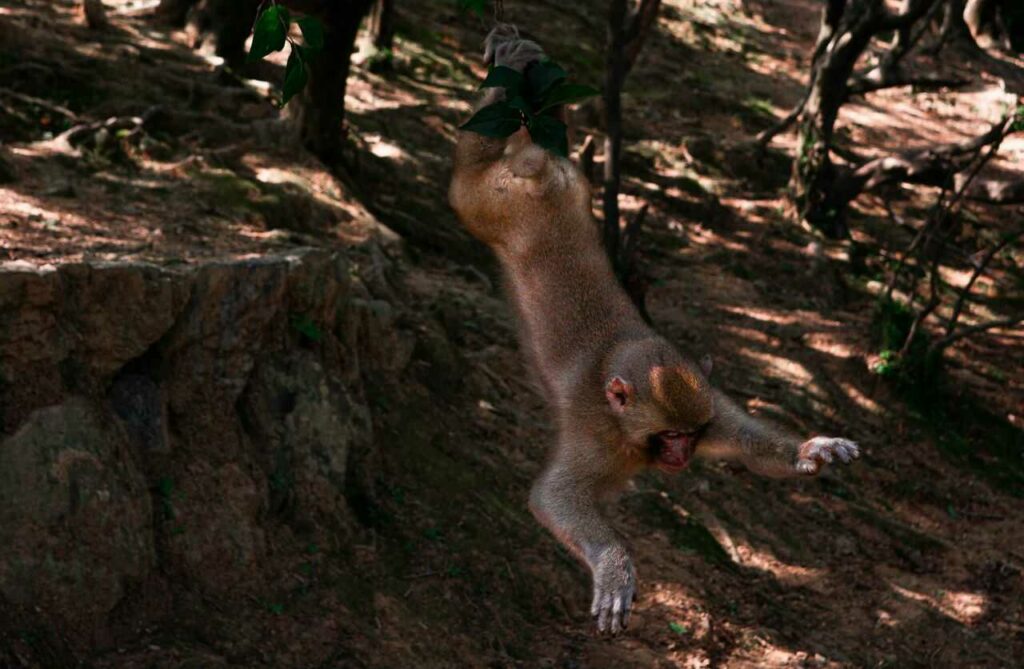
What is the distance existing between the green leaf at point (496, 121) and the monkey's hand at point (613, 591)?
7.30 feet

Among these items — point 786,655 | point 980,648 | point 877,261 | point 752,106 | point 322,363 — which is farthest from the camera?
point 752,106

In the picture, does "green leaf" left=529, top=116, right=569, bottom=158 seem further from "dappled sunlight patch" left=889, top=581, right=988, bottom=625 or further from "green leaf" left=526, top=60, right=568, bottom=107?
"dappled sunlight patch" left=889, top=581, right=988, bottom=625

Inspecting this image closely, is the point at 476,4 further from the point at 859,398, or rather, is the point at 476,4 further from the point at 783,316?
the point at 783,316

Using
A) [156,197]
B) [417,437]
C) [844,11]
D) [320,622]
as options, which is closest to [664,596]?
[417,437]

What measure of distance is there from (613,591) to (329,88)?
8461 mm

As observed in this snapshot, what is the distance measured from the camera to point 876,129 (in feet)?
74.1

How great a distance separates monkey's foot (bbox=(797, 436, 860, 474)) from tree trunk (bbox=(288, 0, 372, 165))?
7941 millimetres

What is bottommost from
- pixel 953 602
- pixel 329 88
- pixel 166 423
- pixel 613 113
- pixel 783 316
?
pixel 953 602

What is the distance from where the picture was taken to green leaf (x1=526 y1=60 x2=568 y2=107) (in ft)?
17.4

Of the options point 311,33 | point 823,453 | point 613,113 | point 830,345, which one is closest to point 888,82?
point 830,345

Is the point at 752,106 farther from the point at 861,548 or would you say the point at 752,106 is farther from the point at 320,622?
the point at 320,622

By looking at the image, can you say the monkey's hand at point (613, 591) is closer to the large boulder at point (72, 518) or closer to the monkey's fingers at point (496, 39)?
the monkey's fingers at point (496, 39)

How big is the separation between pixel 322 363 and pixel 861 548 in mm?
6405

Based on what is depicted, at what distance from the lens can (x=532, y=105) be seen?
17.7ft
